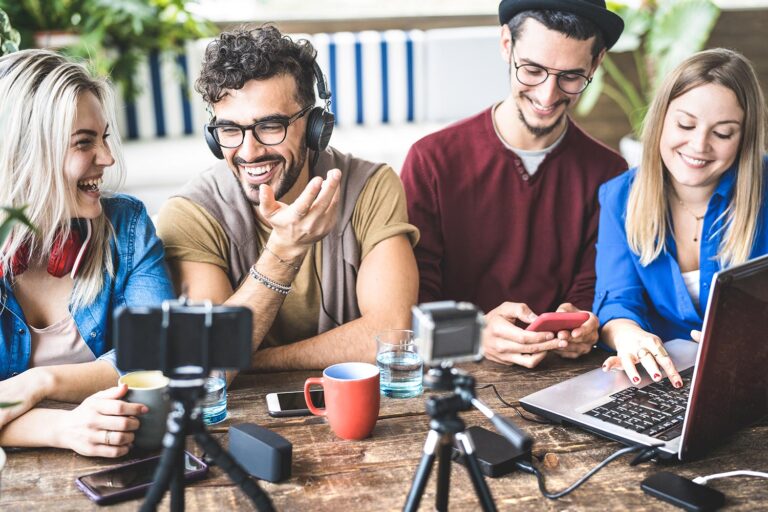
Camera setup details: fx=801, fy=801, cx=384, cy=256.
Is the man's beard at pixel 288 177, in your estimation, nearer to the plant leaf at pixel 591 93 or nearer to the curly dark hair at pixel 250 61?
the curly dark hair at pixel 250 61

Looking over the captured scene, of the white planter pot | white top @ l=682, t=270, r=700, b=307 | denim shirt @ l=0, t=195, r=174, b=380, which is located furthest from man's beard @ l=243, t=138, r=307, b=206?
the white planter pot

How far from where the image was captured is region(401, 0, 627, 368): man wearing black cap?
213 centimetres

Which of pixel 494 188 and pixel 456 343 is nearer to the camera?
pixel 456 343

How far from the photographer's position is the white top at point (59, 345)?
1.50 meters

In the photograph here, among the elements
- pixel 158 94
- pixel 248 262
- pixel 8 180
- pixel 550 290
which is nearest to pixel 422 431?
pixel 248 262

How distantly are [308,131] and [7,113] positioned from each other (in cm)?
59

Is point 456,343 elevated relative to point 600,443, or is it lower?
elevated

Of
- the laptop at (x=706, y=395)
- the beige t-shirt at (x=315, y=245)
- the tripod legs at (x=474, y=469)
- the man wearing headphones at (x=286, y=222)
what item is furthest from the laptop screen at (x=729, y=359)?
the beige t-shirt at (x=315, y=245)

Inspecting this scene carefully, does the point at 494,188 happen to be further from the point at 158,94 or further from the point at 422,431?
the point at 158,94

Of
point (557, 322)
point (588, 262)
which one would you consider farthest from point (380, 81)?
point (557, 322)

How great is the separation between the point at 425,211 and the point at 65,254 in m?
0.98

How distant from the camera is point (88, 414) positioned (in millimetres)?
1139

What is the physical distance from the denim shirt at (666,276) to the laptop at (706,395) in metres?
0.49

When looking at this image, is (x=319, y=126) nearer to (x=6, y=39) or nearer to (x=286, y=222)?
(x=286, y=222)
